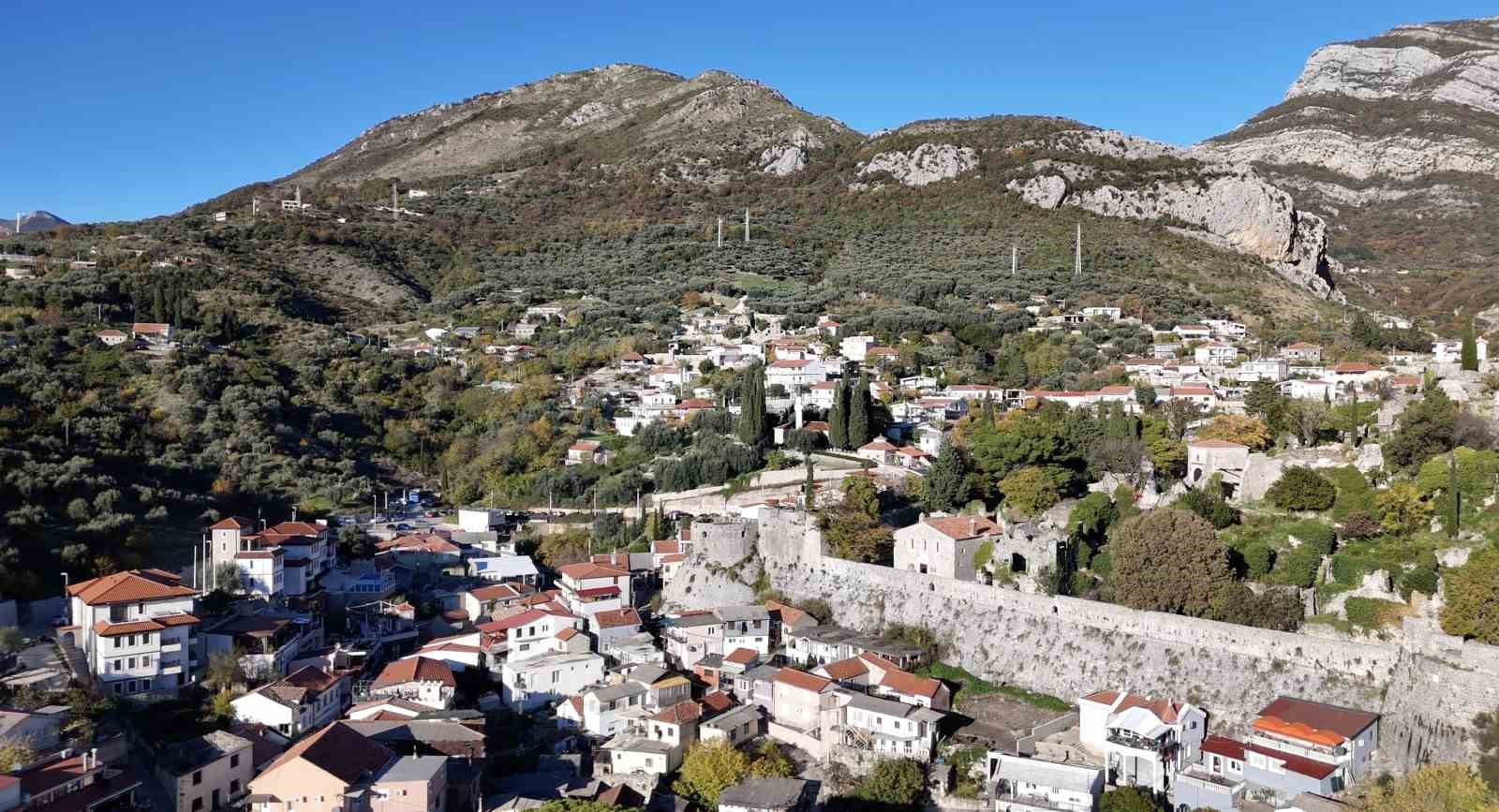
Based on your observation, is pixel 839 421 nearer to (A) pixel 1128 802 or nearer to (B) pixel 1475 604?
(A) pixel 1128 802

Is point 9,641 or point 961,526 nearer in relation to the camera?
point 9,641

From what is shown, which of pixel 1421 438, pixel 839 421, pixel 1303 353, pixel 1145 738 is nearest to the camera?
pixel 1145 738

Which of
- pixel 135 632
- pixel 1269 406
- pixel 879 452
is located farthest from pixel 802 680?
pixel 1269 406

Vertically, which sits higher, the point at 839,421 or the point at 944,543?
the point at 839,421

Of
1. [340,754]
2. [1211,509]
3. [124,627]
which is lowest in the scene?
[340,754]

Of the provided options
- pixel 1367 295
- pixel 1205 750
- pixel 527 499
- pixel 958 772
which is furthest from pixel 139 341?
pixel 1367 295
